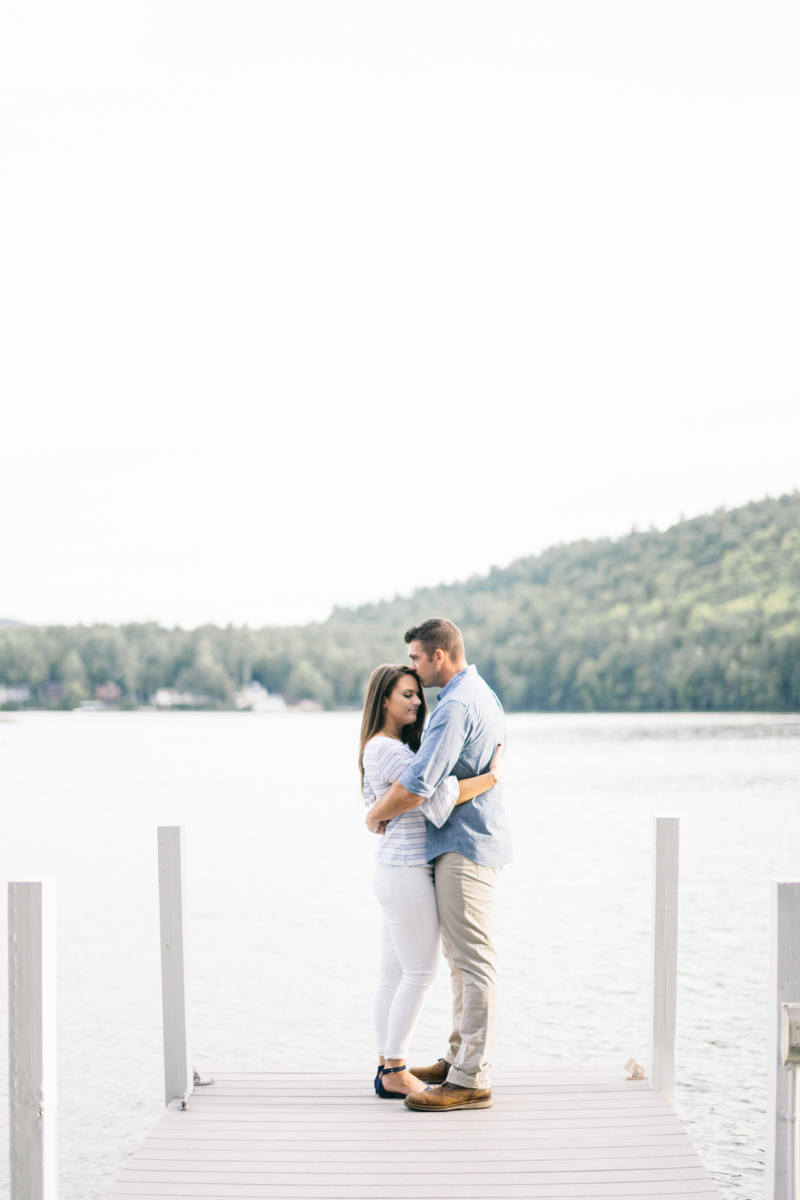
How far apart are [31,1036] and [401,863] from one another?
4.28ft

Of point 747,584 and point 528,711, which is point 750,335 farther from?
point 528,711

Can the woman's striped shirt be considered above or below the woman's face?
below

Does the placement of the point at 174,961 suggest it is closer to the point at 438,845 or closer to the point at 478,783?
the point at 438,845

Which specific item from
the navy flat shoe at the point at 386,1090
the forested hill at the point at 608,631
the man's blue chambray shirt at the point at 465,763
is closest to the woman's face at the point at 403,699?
the man's blue chambray shirt at the point at 465,763

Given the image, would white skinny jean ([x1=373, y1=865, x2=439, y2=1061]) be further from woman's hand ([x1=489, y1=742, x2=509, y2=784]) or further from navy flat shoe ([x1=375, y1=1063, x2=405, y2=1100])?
woman's hand ([x1=489, y1=742, x2=509, y2=784])

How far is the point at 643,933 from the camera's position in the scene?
14.2m

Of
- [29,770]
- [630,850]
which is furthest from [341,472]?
[630,850]

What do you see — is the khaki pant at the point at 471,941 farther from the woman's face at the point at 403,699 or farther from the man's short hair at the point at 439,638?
the man's short hair at the point at 439,638

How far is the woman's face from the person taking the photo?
363 cm

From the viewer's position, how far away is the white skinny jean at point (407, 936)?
3.54m

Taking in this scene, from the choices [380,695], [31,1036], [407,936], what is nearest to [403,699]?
[380,695]

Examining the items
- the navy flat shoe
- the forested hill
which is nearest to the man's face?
the navy flat shoe

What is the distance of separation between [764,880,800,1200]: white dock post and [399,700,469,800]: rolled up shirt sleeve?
3.68 ft

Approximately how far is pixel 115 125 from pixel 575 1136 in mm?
45486
